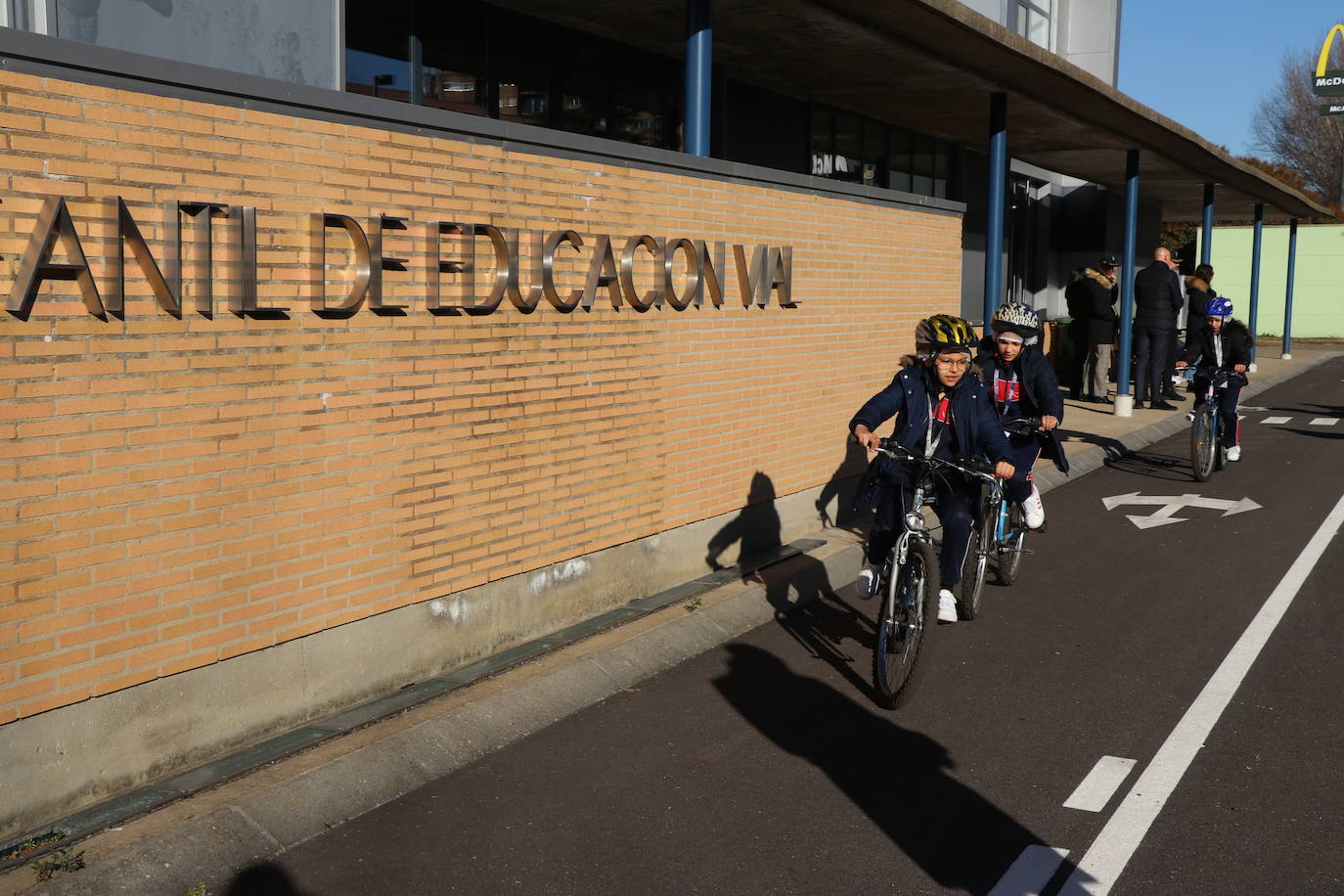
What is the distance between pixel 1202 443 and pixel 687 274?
7418mm

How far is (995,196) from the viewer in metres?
15.9

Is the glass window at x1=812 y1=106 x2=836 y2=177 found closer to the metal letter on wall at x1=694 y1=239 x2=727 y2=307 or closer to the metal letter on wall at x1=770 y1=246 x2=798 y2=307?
the metal letter on wall at x1=770 y1=246 x2=798 y2=307

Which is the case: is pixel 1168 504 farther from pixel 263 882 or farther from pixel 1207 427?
pixel 263 882

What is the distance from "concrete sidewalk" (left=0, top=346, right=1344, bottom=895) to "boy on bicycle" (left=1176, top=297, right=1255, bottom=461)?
23.2 ft

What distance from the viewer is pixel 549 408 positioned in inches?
302

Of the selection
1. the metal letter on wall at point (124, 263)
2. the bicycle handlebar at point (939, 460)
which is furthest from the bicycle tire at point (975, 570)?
the metal letter on wall at point (124, 263)

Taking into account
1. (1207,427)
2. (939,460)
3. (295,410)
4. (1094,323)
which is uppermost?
(1094,323)

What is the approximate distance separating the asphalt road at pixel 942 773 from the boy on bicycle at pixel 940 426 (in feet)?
2.51

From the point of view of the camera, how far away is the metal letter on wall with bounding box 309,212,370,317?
5.99 m

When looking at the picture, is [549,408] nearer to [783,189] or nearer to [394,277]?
[394,277]

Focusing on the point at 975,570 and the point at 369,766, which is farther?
the point at 975,570

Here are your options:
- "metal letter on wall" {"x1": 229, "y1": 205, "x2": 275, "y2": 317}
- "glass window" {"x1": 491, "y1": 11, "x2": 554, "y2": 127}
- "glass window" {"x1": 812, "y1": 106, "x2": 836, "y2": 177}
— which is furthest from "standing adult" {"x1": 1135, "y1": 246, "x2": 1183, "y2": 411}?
"metal letter on wall" {"x1": 229, "y1": 205, "x2": 275, "y2": 317}

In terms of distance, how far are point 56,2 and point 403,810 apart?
16.4 ft

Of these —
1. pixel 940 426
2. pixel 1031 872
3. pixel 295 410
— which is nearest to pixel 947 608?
pixel 940 426
